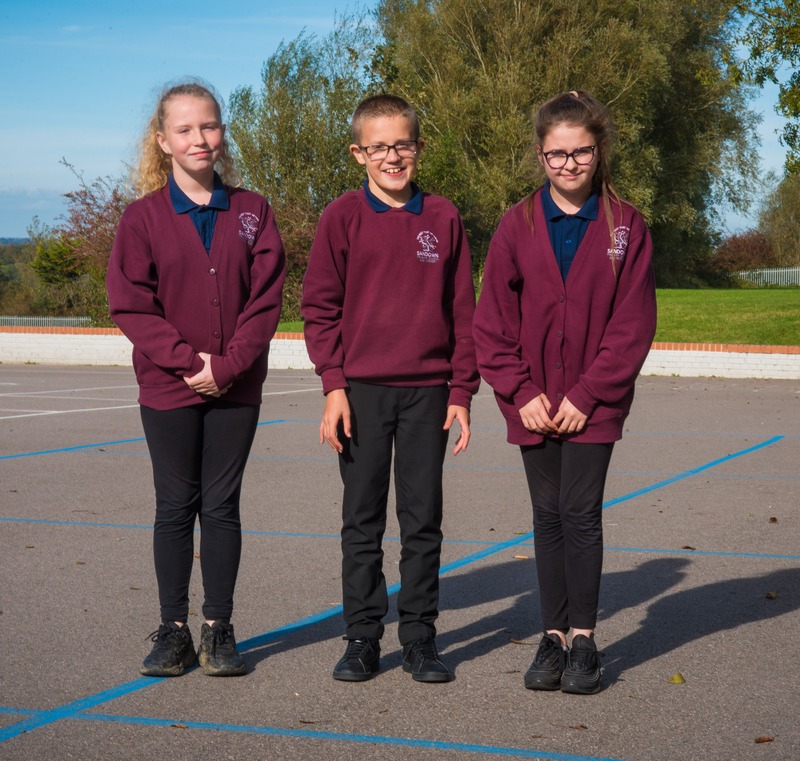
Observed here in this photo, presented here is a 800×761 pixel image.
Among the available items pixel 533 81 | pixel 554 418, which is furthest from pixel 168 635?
pixel 533 81

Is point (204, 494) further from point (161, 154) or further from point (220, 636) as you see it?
point (161, 154)

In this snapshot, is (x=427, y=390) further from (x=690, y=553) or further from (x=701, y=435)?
(x=701, y=435)

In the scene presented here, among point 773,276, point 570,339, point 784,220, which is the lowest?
point 773,276

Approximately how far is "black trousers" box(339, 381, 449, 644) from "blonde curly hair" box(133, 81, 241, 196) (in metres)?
1.00

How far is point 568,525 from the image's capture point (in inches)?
163

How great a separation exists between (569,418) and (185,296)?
4.72 ft

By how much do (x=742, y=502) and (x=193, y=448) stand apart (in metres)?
5.03

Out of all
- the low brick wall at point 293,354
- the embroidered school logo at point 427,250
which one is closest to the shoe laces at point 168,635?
the embroidered school logo at point 427,250

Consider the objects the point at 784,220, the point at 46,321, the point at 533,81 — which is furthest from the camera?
the point at 784,220

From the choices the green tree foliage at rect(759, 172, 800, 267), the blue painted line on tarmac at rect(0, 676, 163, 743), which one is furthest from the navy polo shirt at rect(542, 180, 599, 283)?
the green tree foliage at rect(759, 172, 800, 267)

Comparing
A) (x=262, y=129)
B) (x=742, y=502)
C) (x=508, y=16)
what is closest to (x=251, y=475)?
(x=742, y=502)

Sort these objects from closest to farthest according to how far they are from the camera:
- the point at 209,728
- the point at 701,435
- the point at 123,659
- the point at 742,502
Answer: the point at 209,728
the point at 123,659
the point at 742,502
the point at 701,435

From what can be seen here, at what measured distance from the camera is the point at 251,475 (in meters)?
9.60

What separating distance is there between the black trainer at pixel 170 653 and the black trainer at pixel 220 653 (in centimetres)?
6
